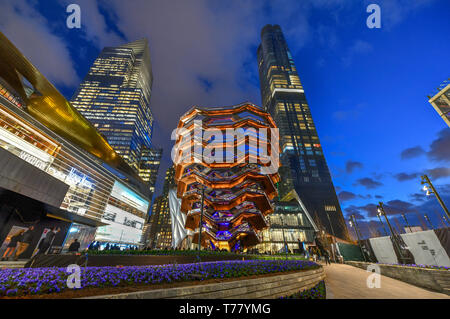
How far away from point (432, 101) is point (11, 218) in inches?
2164

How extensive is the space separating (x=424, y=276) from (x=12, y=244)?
36148 mm

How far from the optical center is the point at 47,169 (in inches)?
1013

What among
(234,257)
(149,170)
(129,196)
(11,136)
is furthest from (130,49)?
(234,257)

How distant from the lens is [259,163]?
4412 cm

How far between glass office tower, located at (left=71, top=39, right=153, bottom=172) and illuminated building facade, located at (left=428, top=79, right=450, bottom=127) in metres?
130

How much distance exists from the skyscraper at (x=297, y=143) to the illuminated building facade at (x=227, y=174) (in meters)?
45.4

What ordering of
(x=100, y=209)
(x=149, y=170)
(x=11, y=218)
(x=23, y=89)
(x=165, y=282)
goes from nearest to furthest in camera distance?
1. (x=165, y=282)
2. (x=11, y=218)
3. (x=23, y=89)
4. (x=100, y=209)
5. (x=149, y=170)

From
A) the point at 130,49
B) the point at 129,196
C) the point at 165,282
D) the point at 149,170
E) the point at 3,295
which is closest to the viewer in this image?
the point at 3,295

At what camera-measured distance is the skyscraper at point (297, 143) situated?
81.3m
